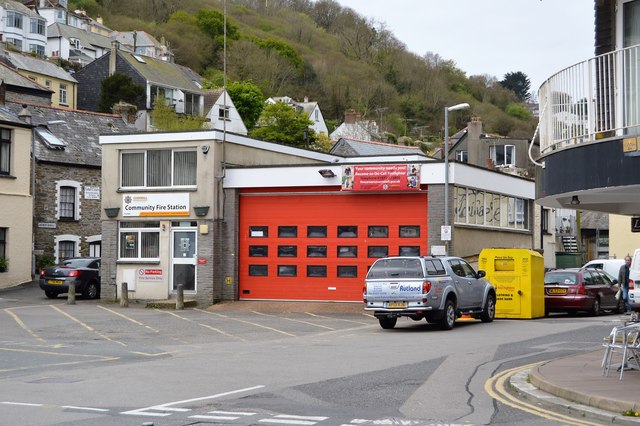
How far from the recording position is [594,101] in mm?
13125

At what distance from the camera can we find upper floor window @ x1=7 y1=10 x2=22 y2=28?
10550 cm

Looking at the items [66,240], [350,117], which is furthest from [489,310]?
[350,117]

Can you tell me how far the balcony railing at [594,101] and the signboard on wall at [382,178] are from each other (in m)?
16.1

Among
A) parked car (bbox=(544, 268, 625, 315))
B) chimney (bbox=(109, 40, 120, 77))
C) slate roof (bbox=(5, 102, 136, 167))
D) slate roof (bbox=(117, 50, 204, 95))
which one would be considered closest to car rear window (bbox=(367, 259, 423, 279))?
parked car (bbox=(544, 268, 625, 315))

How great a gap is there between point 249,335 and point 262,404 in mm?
11099

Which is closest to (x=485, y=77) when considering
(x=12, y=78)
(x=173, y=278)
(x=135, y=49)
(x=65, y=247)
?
(x=135, y=49)

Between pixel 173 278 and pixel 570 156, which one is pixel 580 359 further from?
pixel 173 278

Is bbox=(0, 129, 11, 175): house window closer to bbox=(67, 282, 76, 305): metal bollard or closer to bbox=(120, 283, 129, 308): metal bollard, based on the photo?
Result: bbox=(67, 282, 76, 305): metal bollard

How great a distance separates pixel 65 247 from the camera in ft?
144

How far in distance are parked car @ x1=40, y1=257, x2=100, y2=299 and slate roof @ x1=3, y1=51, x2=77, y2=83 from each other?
54049 mm

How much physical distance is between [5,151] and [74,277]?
7840 mm

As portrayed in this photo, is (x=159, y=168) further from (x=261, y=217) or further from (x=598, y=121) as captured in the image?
(x=598, y=121)

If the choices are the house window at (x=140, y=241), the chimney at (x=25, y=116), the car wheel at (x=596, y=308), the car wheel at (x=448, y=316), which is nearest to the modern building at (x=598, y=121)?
the car wheel at (x=448, y=316)

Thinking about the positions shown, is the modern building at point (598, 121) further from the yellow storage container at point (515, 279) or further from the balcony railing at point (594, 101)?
the yellow storage container at point (515, 279)
